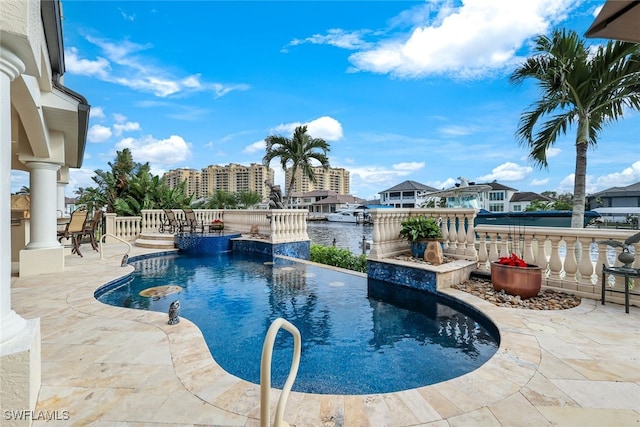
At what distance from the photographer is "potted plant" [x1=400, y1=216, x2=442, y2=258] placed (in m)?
6.18

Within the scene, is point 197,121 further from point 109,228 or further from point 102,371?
point 102,371

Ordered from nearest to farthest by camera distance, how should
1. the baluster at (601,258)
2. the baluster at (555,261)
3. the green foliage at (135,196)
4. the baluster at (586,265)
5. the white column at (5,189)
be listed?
the white column at (5,189)
the baluster at (601,258)
the baluster at (586,265)
the baluster at (555,261)
the green foliage at (135,196)

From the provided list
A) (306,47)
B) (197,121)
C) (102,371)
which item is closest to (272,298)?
(102,371)

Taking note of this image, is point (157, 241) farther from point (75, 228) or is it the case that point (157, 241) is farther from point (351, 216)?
point (351, 216)

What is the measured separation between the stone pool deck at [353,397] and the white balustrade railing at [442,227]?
261 centimetres

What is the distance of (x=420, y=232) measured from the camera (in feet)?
20.6

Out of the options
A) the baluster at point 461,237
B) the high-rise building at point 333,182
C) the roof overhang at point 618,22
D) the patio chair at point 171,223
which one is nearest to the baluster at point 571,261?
the baluster at point 461,237

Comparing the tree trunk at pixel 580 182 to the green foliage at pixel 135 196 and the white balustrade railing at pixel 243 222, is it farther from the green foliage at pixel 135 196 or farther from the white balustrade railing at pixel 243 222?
the green foliage at pixel 135 196

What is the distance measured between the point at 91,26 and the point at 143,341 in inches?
395

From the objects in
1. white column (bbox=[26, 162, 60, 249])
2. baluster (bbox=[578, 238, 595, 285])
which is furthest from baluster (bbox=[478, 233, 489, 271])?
white column (bbox=[26, 162, 60, 249])

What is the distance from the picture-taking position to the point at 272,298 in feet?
18.3

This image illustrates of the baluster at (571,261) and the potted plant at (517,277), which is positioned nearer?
the potted plant at (517,277)

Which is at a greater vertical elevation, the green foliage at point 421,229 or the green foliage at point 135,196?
the green foliage at point 135,196

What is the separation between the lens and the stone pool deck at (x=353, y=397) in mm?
2016
